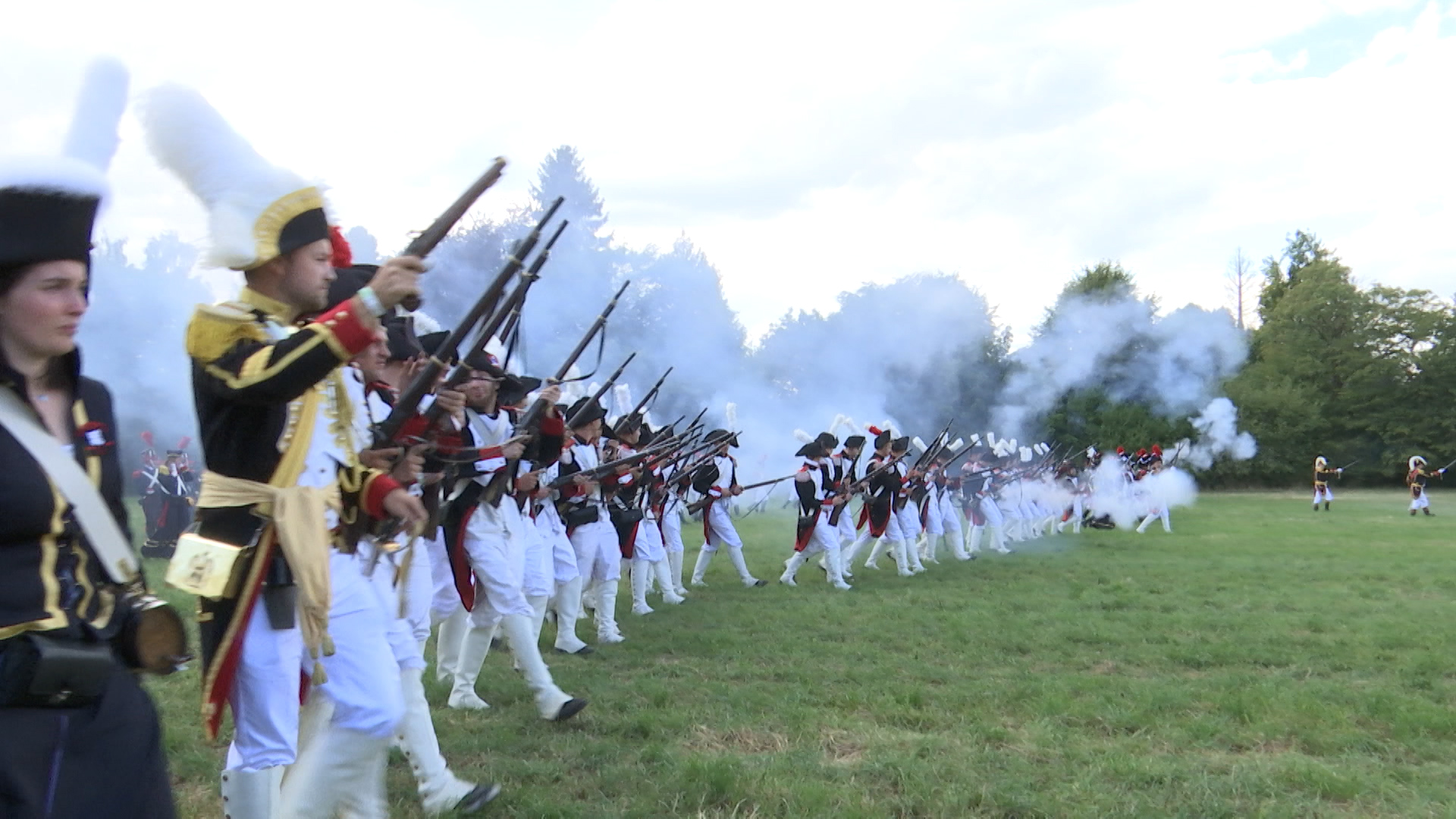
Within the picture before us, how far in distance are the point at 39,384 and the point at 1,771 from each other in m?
0.74

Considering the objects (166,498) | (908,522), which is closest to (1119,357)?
(908,522)

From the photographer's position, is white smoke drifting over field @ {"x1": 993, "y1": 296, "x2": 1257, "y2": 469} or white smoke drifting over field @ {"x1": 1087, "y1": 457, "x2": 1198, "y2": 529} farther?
white smoke drifting over field @ {"x1": 993, "y1": 296, "x2": 1257, "y2": 469}

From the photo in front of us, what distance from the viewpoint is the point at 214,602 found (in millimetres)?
3242

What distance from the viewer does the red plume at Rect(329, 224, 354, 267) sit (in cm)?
391

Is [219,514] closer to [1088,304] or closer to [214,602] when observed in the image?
[214,602]

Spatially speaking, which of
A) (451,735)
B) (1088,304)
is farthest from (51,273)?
(1088,304)

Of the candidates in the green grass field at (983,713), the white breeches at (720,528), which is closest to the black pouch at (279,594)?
the green grass field at (983,713)

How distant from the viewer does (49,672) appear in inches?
78.5

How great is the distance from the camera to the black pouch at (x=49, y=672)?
6.50ft

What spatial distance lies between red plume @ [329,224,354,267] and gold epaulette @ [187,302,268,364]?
72 centimetres

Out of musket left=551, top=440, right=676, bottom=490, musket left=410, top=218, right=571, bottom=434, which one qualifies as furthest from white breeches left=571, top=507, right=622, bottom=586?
musket left=410, top=218, right=571, bottom=434

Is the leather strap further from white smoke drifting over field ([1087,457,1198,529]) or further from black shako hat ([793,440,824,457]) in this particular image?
white smoke drifting over field ([1087,457,1198,529])

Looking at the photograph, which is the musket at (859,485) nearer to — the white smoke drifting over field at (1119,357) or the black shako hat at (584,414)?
the black shako hat at (584,414)

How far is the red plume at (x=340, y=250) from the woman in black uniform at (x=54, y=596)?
5.42 feet
